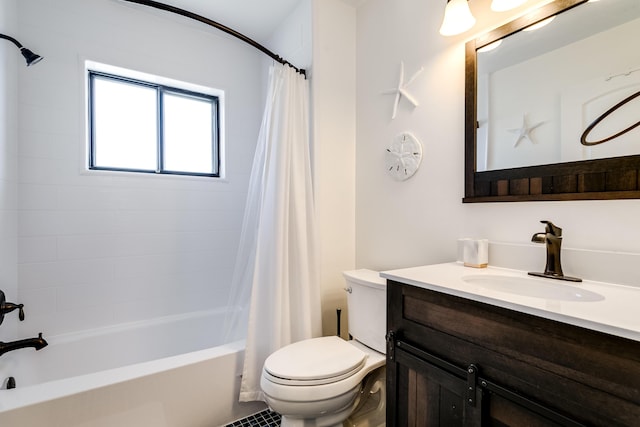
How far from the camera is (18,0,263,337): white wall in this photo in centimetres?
193

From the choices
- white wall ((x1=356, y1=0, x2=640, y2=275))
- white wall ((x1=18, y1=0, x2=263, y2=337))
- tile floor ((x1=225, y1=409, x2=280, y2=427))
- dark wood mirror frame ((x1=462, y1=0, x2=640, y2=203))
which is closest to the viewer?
dark wood mirror frame ((x1=462, y1=0, x2=640, y2=203))

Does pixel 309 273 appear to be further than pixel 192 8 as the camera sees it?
No

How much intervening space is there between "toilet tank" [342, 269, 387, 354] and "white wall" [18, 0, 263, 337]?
1.33 meters

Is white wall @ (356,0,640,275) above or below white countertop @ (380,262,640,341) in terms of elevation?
above

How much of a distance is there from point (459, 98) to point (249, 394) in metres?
1.92

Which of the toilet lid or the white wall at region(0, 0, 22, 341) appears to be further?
the white wall at region(0, 0, 22, 341)

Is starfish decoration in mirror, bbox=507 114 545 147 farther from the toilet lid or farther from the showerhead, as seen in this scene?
the showerhead

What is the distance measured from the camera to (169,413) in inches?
59.9

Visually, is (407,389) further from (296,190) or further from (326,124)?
(326,124)

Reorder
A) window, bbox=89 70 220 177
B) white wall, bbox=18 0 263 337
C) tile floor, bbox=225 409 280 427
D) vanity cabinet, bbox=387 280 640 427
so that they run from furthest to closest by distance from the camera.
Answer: window, bbox=89 70 220 177 < white wall, bbox=18 0 263 337 < tile floor, bbox=225 409 280 427 < vanity cabinet, bbox=387 280 640 427

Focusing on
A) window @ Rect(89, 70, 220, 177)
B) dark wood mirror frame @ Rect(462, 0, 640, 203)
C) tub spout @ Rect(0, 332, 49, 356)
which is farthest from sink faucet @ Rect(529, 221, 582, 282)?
window @ Rect(89, 70, 220, 177)

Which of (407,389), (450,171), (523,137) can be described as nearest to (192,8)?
(450,171)

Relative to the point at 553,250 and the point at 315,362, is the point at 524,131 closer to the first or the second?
the point at 553,250

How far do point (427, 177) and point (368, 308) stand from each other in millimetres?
776
